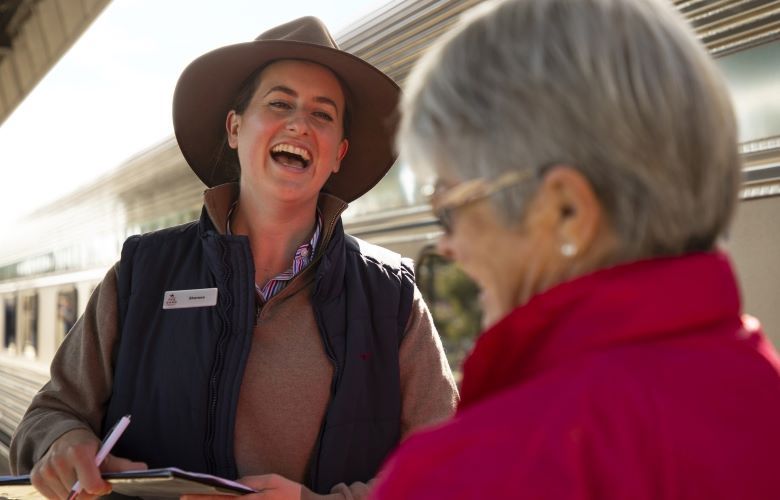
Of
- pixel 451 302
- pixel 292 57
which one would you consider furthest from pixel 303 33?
pixel 451 302

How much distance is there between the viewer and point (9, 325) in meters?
9.05

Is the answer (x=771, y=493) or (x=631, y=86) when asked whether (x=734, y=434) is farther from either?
(x=631, y=86)

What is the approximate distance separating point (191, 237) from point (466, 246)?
47.9 inches

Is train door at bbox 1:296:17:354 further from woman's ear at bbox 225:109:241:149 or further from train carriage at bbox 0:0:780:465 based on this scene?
woman's ear at bbox 225:109:241:149

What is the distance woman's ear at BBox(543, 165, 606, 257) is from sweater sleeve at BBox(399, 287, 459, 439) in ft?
3.67

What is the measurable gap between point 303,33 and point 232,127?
0.32 meters

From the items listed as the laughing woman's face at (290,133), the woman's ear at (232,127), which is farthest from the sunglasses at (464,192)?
the woman's ear at (232,127)

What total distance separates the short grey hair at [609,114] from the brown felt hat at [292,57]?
118 centimetres

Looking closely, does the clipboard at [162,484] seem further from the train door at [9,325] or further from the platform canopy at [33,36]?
the train door at [9,325]

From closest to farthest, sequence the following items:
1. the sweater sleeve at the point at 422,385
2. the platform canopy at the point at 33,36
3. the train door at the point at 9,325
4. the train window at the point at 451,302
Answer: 1. the sweater sleeve at the point at 422,385
2. the train window at the point at 451,302
3. the platform canopy at the point at 33,36
4. the train door at the point at 9,325

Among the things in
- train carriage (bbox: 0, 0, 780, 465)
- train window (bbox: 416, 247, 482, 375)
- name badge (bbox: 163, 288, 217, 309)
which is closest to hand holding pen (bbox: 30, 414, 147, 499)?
name badge (bbox: 163, 288, 217, 309)

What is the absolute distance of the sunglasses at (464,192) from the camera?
882 mm

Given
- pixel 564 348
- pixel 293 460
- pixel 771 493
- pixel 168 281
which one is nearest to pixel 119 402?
pixel 168 281

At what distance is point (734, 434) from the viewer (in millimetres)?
755
